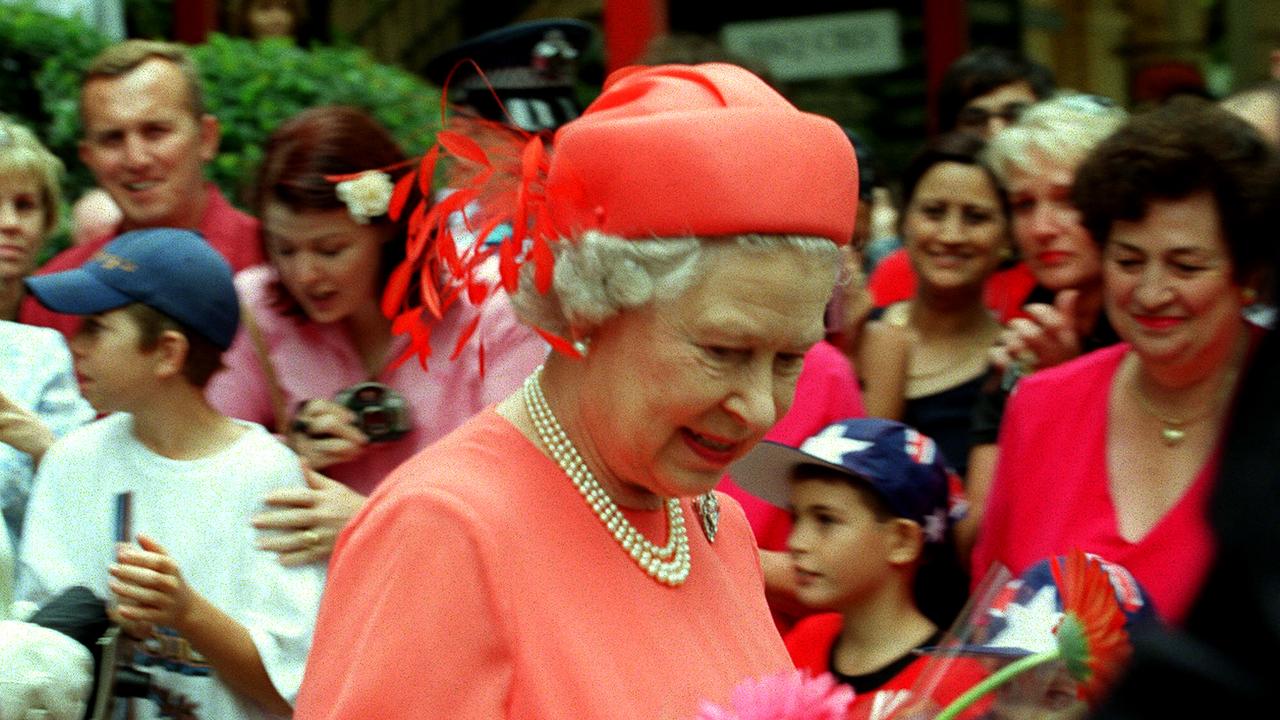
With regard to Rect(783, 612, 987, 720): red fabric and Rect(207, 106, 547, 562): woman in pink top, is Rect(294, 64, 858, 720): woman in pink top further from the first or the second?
Rect(207, 106, 547, 562): woman in pink top

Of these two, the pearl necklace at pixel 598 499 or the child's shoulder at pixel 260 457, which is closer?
the pearl necklace at pixel 598 499

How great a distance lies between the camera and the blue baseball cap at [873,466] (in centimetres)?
355

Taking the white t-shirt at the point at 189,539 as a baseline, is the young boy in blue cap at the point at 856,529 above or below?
below

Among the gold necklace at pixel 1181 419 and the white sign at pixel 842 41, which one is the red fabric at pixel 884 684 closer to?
the gold necklace at pixel 1181 419

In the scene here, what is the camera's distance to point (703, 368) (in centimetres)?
208

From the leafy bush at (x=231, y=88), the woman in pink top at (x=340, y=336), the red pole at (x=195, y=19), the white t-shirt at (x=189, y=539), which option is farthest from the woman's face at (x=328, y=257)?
the red pole at (x=195, y=19)

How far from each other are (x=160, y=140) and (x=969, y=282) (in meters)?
2.08

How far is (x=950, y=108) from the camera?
17.9 ft

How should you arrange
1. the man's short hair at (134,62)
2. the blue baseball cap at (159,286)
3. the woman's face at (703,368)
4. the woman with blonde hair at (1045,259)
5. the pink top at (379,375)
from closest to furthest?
the woman's face at (703,368)
the pink top at (379,375)
the blue baseball cap at (159,286)
the woman with blonde hair at (1045,259)
the man's short hair at (134,62)

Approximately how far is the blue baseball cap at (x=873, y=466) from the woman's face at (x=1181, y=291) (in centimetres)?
53

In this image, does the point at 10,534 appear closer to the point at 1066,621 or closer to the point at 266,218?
the point at 266,218

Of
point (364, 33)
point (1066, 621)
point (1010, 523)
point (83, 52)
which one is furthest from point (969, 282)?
point (364, 33)

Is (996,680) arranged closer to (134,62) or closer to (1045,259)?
(1045,259)

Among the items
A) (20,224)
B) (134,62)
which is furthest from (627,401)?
(134,62)
